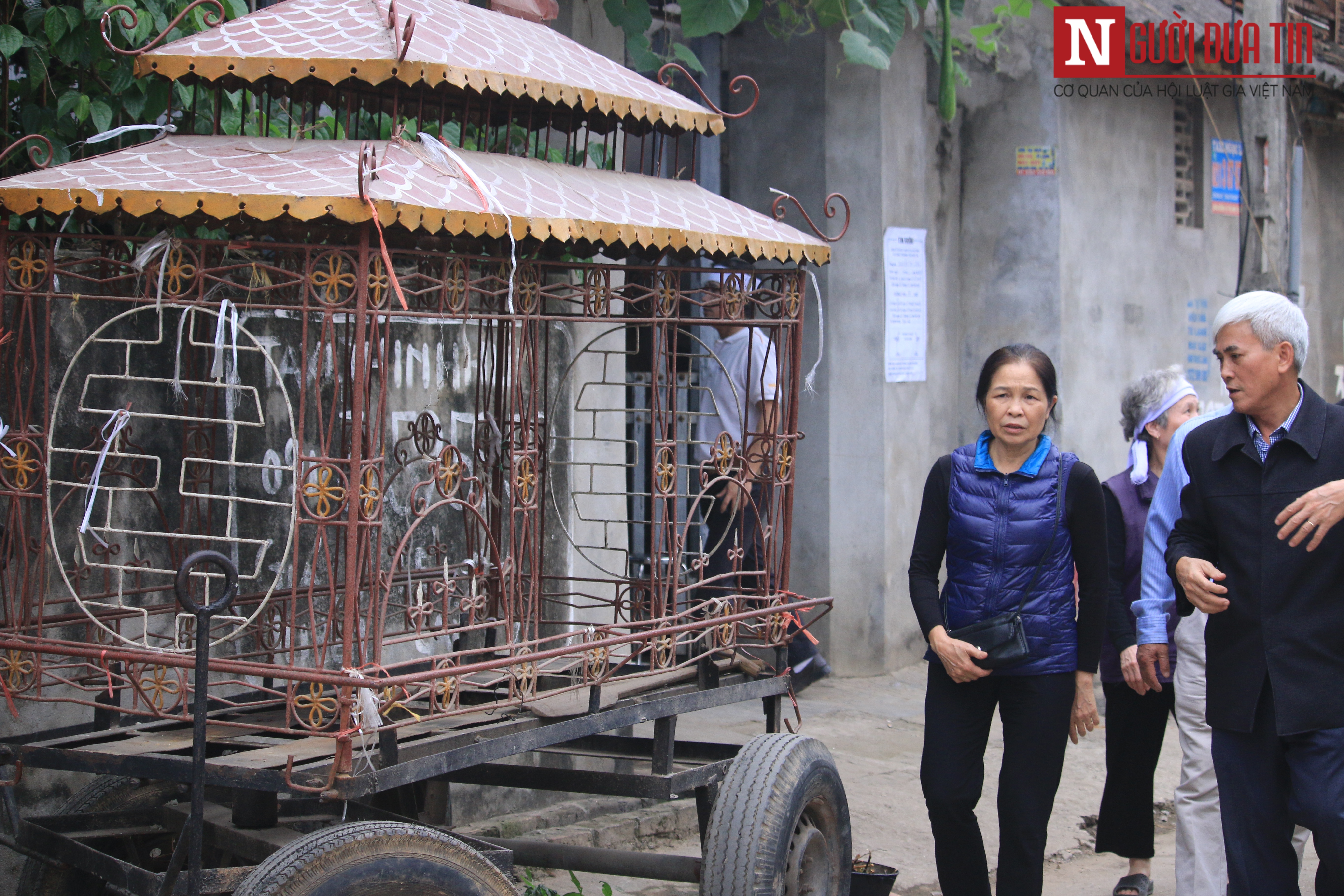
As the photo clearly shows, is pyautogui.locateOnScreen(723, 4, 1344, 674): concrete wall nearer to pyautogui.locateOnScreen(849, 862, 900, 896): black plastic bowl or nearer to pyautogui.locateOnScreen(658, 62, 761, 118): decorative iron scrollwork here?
pyautogui.locateOnScreen(658, 62, 761, 118): decorative iron scrollwork

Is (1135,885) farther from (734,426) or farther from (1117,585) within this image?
(734,426)

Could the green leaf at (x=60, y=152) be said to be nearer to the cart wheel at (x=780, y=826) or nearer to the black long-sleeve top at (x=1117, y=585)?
the cart wheel at (x=780, y=826)

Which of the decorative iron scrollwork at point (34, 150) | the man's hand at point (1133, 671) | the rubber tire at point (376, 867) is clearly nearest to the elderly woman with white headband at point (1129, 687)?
the man's hand at point (1133, 671)

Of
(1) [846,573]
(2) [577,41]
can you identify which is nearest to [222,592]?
(2) [577,41]

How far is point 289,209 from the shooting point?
2.69 meters

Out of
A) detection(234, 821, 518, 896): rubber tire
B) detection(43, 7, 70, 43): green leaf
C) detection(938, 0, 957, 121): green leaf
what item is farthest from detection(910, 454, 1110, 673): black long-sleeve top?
detection(938, 0, 957, 121): green leaf

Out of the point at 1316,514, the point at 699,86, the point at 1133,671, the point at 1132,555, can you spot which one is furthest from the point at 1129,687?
the point at 699,86

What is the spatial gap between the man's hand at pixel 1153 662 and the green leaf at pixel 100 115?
3289 millimetres

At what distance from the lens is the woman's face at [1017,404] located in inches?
139

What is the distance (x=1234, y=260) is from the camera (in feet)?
31.9

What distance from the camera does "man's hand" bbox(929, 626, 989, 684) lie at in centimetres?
350

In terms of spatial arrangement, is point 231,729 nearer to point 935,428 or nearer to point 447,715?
point 447,715

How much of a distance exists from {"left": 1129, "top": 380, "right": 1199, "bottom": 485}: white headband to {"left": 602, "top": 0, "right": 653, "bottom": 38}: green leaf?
256cm
